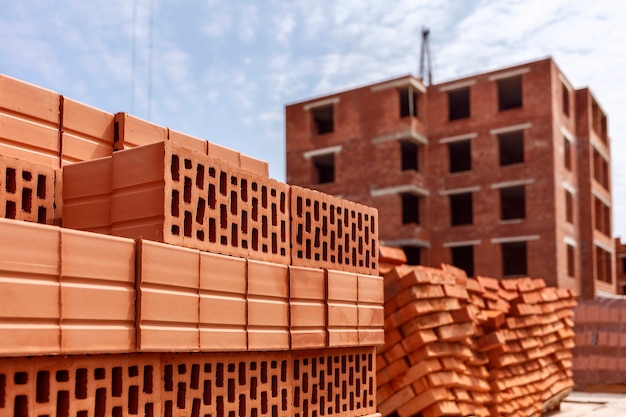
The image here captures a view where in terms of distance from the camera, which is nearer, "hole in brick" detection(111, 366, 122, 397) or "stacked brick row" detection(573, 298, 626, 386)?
"hole in brick" detection(111, 366, 122, 397)

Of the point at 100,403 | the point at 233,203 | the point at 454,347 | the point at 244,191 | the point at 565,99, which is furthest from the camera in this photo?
the point at 565,99

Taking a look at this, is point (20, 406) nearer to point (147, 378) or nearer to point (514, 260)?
point (147, 378)

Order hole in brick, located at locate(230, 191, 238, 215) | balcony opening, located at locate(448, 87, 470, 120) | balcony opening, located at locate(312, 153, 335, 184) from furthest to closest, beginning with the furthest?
1. balcony opening, located at locate(312, 153, 335, 184)
2. balcony opening, located at locate(448, 87, 470, 120)
3. hole in brick, located at locate(230, 191, 238, 215)

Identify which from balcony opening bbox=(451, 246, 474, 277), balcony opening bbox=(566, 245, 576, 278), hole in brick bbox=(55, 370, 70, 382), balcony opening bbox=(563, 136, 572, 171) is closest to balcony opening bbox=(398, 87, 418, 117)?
balcony opening bbox=(451, 246, 474, 277)

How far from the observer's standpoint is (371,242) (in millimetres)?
6074

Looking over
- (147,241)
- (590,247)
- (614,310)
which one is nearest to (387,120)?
(590,247)

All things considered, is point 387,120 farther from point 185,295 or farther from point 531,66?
point 185,295

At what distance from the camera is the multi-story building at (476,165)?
2539 centimetres

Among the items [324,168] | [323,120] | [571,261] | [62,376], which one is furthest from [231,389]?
[323,120]

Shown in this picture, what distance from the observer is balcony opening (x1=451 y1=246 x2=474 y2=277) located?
92.4ft

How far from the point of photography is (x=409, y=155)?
29781 mm

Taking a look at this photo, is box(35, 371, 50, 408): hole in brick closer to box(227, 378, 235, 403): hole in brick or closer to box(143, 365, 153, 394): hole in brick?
box(143, 365, 153, 394): hole in brick

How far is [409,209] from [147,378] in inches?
1029

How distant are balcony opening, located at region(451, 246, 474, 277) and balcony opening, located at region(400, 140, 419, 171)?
3737mm
